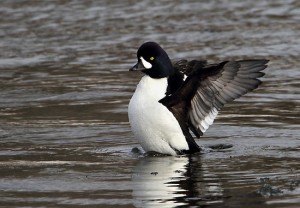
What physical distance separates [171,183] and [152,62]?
1.92m

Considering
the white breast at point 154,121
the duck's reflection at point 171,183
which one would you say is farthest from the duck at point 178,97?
the duck's reflection at point 171,183

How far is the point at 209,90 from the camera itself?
33.0 ft

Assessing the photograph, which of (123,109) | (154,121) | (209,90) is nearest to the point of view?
(154,121)

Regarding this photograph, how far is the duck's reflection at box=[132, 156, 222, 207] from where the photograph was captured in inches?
308

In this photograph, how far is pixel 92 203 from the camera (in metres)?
7.77

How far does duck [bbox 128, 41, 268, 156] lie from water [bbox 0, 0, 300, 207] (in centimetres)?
25

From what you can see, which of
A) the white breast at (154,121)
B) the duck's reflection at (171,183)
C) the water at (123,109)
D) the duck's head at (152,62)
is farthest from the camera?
the duck's head at (152,62)

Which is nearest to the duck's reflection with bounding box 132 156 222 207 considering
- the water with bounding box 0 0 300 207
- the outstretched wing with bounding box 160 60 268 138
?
the water with bounding box 0 0 300 207

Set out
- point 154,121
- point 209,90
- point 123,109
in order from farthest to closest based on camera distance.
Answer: point 123,109 < point 209,90 < point 154,121

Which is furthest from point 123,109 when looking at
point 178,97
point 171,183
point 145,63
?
point 171,183

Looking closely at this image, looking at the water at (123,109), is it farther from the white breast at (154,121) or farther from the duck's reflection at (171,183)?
the white breast at (154,121)

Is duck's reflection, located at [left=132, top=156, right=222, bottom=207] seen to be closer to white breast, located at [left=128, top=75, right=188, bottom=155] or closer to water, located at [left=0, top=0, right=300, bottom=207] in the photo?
water, located at [left=0, top=0, right=300, bottom=207]

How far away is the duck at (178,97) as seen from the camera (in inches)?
390

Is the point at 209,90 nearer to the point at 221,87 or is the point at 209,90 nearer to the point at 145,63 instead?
the point at 221,87
